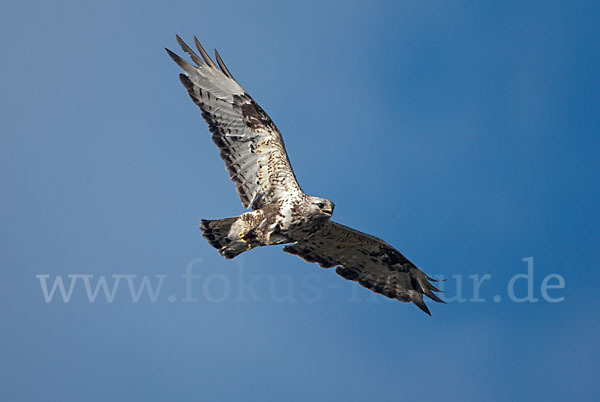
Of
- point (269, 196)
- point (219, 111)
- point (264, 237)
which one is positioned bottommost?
point (264, 237)

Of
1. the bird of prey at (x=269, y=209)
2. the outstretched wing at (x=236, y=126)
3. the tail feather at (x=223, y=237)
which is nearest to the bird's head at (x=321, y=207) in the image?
the bird of prey at (x=269, y=209)

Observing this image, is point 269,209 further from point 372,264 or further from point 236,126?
point 372,264

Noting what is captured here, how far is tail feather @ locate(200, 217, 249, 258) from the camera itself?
11.3m

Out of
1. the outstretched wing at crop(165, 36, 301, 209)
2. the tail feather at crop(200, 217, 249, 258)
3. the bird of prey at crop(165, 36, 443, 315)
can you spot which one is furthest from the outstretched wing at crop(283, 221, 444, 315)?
the outstretched wing at crop(165, 36, 301, 209)

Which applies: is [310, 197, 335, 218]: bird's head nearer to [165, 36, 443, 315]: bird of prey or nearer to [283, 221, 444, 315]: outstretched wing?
[165, 36, 443, 315]: bird of prey

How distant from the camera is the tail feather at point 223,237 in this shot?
11312 mm

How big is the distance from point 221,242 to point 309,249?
1.64 meters

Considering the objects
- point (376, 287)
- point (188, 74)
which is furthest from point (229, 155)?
point (376, 287)

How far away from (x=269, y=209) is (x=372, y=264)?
7.74 ft

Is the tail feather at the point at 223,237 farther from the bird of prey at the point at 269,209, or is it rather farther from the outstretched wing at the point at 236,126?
the outstretched wing at the point at 236,126

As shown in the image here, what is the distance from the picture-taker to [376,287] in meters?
12.5

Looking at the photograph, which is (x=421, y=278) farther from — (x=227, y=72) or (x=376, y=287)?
(x=227, y=72)

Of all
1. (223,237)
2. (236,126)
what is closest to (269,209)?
(223,237)

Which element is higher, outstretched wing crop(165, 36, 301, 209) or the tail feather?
outstretched wing crop(165, 36, 301, 209)
